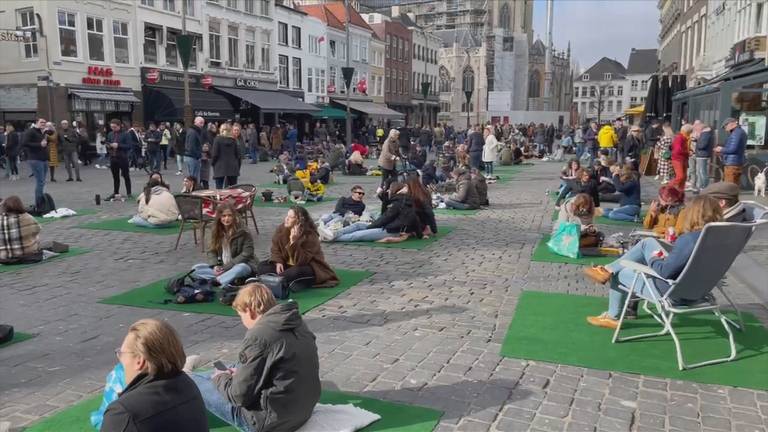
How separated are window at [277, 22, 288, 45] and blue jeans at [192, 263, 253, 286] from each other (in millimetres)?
35108

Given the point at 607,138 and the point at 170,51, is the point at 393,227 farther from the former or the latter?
the point at 170,51

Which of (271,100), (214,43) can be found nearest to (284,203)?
(214,43)

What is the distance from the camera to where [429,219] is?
1012 centimetres

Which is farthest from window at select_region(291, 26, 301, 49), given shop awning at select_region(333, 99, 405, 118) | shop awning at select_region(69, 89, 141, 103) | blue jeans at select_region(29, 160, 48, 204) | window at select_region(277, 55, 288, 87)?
blue jeans at select_region(29, 160, 48, 204)

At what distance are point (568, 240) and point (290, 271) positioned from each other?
4.03 metres

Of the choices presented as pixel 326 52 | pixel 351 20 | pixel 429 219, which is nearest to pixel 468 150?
pixel 429 219

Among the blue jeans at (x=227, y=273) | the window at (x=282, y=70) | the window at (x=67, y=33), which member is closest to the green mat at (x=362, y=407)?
the blue jeans at (x=227, y=273)

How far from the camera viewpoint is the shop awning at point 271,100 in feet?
110

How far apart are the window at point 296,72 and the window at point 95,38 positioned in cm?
1617

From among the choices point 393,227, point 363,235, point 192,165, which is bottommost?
point 363,235

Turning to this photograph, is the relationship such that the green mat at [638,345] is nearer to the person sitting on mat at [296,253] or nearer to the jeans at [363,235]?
the person sitting on mat at [296,253]

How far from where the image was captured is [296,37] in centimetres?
4188

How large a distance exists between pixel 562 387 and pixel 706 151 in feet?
38.1

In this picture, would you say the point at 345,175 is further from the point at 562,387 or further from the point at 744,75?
the point at 562,387
